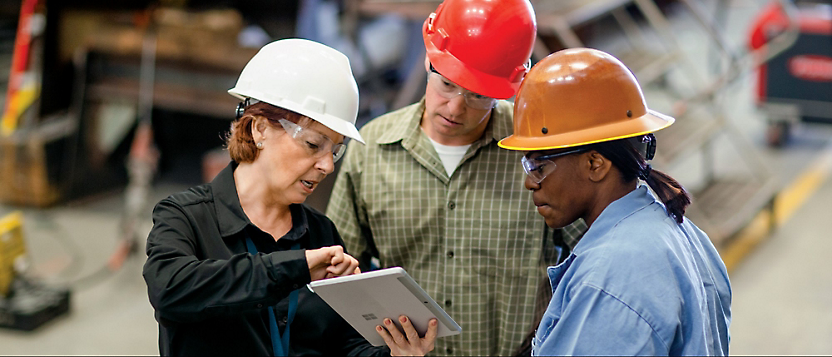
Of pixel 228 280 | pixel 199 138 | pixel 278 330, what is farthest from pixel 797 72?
pixel 228 280

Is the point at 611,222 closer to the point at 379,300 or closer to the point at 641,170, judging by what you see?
the point at 641,170

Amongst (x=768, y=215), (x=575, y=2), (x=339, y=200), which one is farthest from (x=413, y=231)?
(x=768, y=215)

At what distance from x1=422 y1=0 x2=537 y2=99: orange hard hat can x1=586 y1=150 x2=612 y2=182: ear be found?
75 cm

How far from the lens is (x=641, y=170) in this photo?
2014mm

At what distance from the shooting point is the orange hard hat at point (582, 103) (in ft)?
6.43

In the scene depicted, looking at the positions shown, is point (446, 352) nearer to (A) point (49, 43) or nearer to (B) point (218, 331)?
(B) point (218, 331)

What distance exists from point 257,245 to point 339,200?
2.18 ft

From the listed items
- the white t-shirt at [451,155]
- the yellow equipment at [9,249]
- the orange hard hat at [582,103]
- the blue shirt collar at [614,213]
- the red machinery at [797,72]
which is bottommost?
the yellow equipment at [9,249]

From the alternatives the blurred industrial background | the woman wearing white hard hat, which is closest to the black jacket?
the woman wearing white hard hat

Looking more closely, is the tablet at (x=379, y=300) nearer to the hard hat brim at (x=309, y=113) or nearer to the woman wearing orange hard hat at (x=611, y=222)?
the woman wearing orange hard hat at (x=611, y=222)

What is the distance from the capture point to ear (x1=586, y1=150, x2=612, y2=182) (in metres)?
1.96

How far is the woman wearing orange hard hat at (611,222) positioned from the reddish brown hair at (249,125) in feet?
2.10

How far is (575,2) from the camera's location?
6164 millimetres

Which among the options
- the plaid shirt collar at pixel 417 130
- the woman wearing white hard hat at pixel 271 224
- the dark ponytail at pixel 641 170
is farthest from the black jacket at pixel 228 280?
the dark ponytail at pixel 641 170
